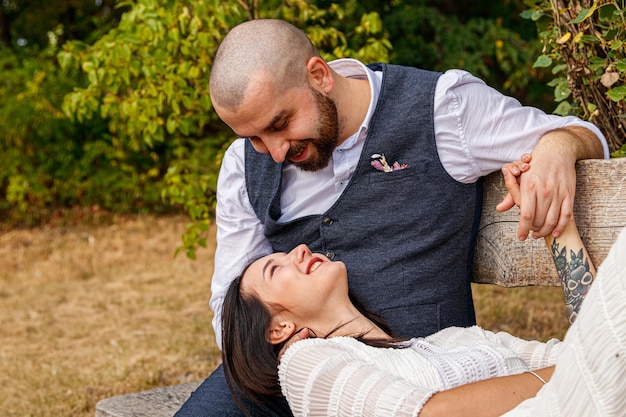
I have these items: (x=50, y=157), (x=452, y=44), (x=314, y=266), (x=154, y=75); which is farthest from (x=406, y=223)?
(x=50, y=157)

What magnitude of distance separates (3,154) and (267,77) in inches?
290

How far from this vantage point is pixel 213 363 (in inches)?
193

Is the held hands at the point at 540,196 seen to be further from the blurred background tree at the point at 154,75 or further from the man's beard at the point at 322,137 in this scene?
the blurred background tree at the point at 154,75

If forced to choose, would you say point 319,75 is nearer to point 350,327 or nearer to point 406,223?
point 406,223

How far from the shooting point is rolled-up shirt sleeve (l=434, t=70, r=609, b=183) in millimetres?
2453

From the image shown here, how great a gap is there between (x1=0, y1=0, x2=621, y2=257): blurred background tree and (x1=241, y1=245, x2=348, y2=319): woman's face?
3.96ft

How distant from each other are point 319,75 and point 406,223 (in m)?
0.51

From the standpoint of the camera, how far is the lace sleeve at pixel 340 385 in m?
1.92

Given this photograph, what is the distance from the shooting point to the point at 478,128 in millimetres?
2492

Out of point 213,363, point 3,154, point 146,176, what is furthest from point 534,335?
point 3,154

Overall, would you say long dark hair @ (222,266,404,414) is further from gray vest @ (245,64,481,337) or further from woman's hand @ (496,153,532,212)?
woman's hand @ (496,153,532,212)

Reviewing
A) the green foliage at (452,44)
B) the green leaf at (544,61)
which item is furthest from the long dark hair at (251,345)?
the green foliage at (452,44)

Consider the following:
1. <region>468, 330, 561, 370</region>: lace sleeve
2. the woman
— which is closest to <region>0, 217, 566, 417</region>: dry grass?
the woman

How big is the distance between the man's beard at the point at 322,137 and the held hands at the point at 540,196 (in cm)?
55
